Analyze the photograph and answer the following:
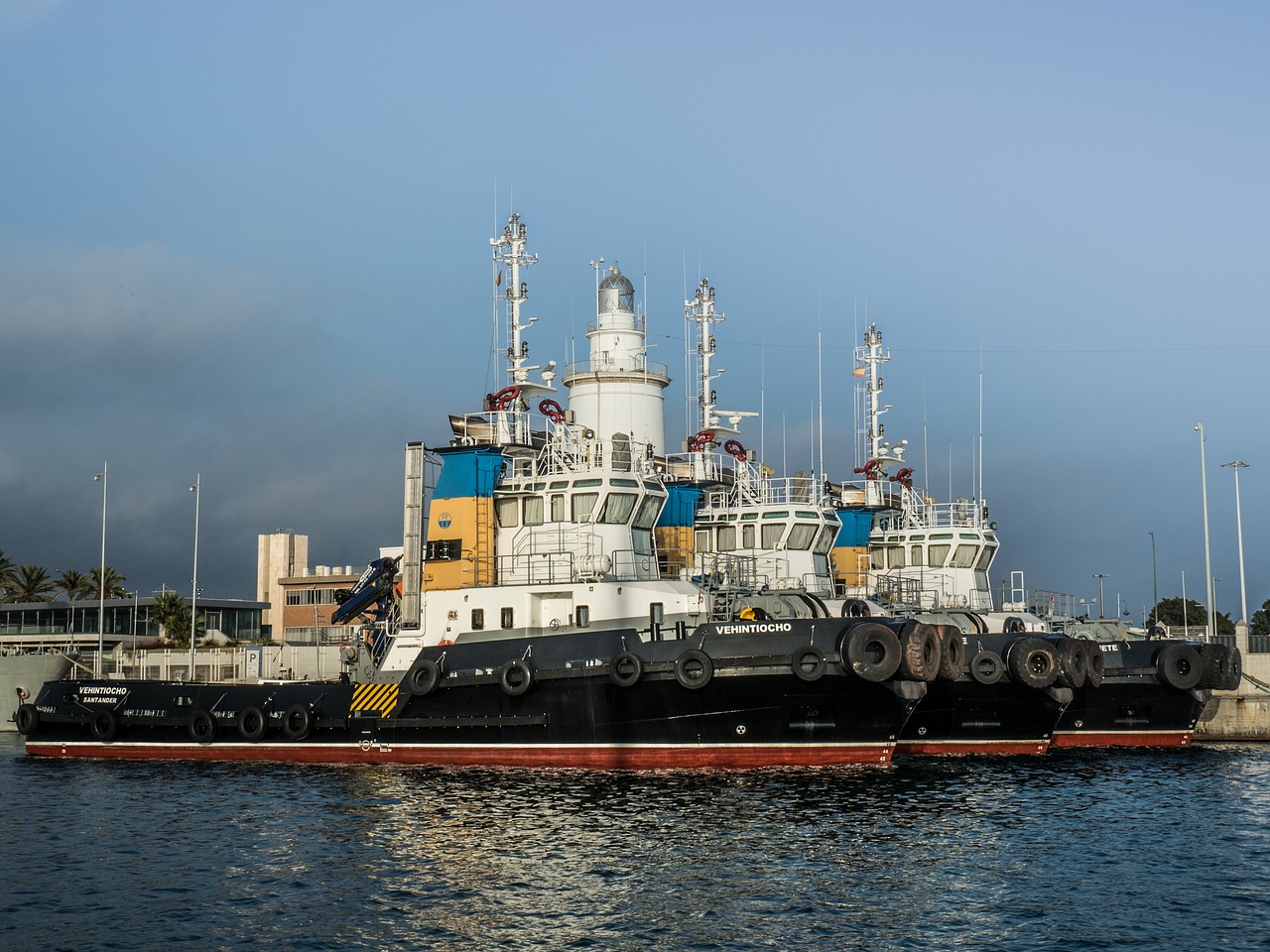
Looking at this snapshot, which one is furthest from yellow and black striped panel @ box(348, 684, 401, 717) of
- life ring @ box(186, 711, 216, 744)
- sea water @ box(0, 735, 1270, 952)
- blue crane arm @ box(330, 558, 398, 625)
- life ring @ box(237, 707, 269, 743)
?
blue crane arm @ box(330, 558, 398, 625)

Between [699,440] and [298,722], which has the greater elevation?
[699,440]

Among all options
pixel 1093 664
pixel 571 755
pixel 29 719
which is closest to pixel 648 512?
pixel 571 755

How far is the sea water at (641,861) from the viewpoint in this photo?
16.2 meters

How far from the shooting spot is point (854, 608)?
32.0m

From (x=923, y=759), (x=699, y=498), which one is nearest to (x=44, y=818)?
(x=923, y=759)

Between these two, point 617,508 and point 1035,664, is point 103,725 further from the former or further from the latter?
point 1035,664

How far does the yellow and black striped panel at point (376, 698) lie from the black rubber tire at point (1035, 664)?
14710 mm

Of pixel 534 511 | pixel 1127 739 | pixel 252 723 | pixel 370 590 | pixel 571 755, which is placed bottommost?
pixel 1127 739

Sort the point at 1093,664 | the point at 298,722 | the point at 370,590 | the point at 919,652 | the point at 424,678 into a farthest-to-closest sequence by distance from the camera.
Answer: the point at 370,590
the point at 1093,664
the point at 298,722
the point at 424,678
the point at 919,652

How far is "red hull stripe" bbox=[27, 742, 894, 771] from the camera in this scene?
Answer: 27.3m

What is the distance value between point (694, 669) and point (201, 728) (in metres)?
13.5

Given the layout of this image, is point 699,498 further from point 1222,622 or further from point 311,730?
point 1222,622

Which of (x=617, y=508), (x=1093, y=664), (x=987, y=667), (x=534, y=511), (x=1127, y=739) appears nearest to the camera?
(x=987, y=667)

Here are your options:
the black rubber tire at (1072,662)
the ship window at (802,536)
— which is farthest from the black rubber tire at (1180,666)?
the ship window at (802,536)
